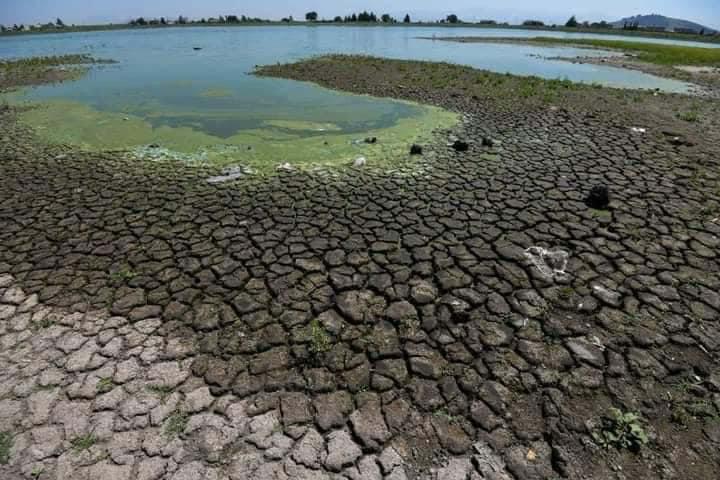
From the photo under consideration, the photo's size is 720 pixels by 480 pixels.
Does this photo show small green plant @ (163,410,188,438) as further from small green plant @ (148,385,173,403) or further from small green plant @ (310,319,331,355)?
small green plant @ (310,319,331,355)

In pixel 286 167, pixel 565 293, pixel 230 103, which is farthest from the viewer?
pixel 230 103

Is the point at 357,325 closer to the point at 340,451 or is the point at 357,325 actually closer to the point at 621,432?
the point at 340,451

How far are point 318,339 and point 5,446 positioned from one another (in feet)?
9.82

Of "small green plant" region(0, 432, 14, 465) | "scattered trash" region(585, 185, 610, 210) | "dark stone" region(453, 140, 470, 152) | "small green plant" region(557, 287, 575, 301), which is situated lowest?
"small green plant" region(0, 432, 14, 465)

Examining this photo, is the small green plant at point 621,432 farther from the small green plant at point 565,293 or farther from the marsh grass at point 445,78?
the marsh grass at point 445,78

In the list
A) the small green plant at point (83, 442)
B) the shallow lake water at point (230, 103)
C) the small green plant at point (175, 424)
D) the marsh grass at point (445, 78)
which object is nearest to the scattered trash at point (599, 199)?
the shallow lake water at point (230, 103)

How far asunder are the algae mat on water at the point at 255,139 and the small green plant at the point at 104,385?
20.0 feet

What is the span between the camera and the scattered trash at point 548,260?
539cm

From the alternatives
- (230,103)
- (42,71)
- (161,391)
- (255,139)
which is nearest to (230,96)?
(230,103)

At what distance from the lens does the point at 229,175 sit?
8773 millimetres

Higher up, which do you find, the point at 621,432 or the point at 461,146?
the point at 461,146

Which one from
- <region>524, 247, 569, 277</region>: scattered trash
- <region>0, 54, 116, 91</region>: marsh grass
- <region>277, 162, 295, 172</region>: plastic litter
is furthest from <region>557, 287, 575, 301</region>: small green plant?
<region>0, 54, 116, 91</region>: marsh grass

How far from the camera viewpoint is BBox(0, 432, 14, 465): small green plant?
3201 mm

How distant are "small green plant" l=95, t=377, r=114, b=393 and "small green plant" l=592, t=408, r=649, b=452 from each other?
4.82 meters
